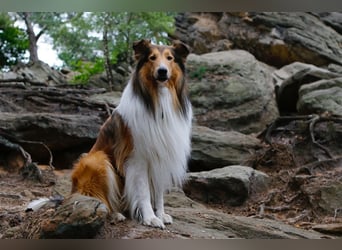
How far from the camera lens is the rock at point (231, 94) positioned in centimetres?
525

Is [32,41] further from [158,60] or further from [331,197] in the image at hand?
[331,197]

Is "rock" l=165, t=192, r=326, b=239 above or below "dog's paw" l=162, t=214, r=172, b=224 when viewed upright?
below

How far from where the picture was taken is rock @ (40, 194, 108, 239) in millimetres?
2432

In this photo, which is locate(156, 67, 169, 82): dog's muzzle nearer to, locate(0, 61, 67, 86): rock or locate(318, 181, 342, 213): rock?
locate(318, 181, 342, 213): rock

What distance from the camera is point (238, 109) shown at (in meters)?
5.32

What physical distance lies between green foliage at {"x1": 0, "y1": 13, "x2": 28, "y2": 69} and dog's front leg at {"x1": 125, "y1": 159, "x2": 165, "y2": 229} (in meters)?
2.45

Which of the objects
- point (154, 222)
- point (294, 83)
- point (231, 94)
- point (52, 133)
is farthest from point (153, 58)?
point (294, 83)

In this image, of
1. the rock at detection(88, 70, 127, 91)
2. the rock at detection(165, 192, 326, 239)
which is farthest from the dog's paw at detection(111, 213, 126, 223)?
the rock at detection(88, 70, 127, 91)

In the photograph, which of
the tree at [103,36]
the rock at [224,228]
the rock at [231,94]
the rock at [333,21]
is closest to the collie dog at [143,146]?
the rock at [224,228]

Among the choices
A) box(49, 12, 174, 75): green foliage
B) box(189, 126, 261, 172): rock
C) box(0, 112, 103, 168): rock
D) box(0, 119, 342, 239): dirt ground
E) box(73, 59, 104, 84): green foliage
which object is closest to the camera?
box(0, 119, 342, 239): dirt ground

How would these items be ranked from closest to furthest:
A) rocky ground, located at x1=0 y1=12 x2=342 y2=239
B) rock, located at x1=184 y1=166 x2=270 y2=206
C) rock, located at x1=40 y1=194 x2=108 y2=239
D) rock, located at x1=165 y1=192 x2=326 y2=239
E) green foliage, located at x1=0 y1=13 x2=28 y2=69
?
rock, located at x1=40 y1=194 x2=108 y2=239, rock, located at x1=165 y1=192 x2=326 y2=239, rocky ground, located at x1=0 y1=12 x2=342 y2=239, rock, located at x1=184 y1=166 x2=270 y2=206, green foliage, located at x1=0 y1=13 x2=28 y2=69

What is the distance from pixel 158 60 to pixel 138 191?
727mm

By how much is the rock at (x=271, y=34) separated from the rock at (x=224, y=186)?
2431 mm
